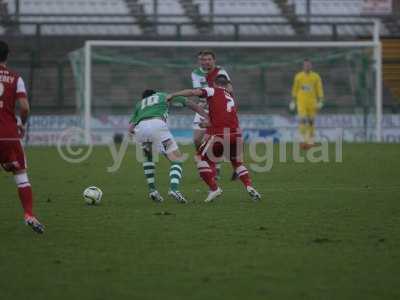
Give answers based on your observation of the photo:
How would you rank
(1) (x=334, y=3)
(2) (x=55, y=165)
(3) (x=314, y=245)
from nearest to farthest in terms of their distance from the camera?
(3) (x=314, y=245) < (2) (x=55, y=165) < (1) (x=334, y=3)

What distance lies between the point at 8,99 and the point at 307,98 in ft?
54.9

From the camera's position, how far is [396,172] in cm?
1836

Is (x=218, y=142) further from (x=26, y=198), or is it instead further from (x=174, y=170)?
(x=26, y=198)

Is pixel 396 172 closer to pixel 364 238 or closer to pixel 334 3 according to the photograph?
pixel 364 238

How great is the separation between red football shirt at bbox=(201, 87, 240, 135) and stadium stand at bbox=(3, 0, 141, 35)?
21950 mm

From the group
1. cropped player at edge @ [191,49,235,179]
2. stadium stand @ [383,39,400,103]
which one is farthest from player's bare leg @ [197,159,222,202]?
stadium stand @ [383,39,400,103]

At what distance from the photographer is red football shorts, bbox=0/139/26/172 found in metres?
9.79

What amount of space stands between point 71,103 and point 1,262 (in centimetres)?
2335

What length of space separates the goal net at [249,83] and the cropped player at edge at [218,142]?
16896 millimetres

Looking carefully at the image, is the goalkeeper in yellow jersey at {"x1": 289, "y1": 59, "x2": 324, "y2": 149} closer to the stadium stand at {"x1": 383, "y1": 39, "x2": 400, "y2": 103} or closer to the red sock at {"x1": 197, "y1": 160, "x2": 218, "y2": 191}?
the stadium stand at {"x1": 383, "y1": 39, "x2": 400, "y2": 103}

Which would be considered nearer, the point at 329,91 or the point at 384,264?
the point at 384,264

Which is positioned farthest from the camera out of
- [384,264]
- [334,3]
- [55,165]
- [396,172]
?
[334,3]

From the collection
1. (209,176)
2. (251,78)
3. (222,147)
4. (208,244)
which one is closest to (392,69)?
(251,78)

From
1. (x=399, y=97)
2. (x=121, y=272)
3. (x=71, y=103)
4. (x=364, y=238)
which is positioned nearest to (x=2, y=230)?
(x=121, y=272)
